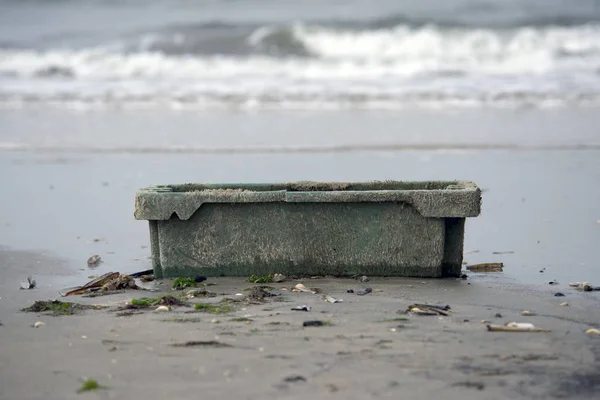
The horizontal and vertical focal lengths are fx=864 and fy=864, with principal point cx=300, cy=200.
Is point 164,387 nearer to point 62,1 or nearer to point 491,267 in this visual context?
point 491,267

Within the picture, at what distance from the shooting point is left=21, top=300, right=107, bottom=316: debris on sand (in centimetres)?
426

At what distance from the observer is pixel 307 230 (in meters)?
4.80

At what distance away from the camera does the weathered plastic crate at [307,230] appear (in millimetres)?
4734

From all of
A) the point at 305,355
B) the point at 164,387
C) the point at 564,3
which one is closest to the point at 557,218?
the point at 305,355

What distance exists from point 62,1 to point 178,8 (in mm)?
4893

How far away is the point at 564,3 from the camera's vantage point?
3083cm

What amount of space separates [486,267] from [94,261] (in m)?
2.51

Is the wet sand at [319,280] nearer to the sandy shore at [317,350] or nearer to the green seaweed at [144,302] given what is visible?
the sandy shore at [317,350]

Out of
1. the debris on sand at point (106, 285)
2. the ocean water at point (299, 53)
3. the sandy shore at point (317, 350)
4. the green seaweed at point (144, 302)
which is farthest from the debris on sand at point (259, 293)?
the ocean water at point (299, 53)

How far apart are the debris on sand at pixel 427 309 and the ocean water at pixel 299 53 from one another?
405 inches

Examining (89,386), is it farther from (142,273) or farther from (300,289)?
(142,273)

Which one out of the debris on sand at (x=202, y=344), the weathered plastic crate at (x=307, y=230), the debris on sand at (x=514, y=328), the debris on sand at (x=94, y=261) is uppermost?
the weathered plastic crate at (x=307, y=230)

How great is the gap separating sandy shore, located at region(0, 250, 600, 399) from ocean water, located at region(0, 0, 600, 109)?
10216mm

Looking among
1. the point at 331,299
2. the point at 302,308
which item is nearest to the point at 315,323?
the point at 302,308
